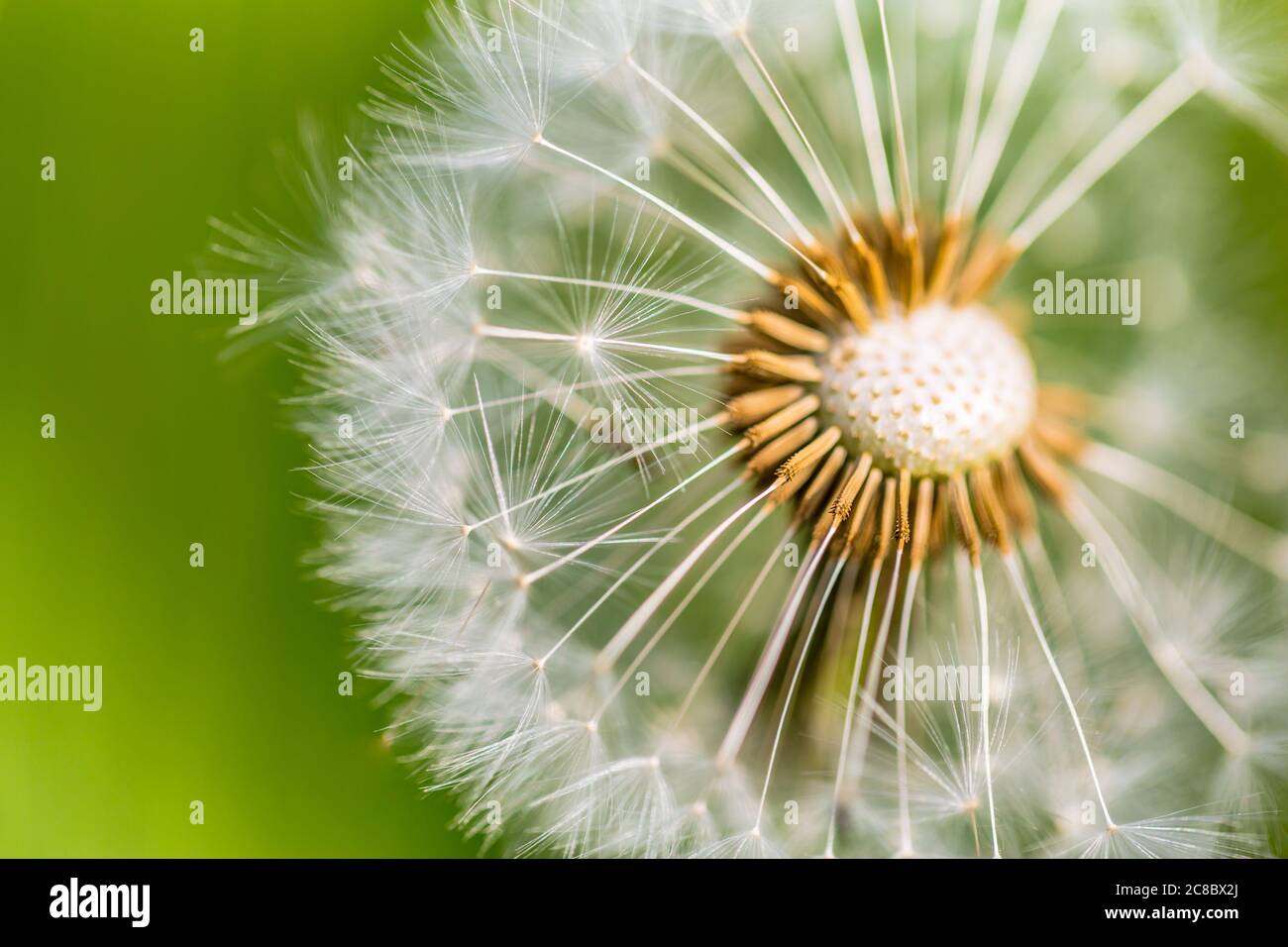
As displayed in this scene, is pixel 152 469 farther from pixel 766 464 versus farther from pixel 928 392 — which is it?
pixel 928 392

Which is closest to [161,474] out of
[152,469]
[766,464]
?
[152,469]

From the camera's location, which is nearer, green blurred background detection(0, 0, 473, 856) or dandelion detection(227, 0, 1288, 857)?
dandelion detection(227, 0, 1288, 857)

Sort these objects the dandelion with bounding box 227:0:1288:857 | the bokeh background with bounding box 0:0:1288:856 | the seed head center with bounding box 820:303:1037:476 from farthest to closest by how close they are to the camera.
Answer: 1. the bokeh background with bounding box 0:0:1288:856
2. the dandelion with bounding box 227:0:1288:857
3. the seed head center with bounding box 820:303:1037:476

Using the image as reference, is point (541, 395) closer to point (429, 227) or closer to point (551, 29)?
point (429, 227)

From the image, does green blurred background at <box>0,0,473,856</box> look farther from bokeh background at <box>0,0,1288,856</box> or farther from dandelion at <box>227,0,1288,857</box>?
dandelion at <box>227,0,1288,857</box>

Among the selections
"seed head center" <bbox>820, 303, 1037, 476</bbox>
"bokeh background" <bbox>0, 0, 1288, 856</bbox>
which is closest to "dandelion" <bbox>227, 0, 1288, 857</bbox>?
"seed head center" <bbox>820, 303, 1037, 476</bbox>

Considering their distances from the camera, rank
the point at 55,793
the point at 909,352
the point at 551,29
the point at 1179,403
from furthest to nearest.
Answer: the point at 55,793 < the point at 1179,403 < the point at 551,29 < the point at 909,352
